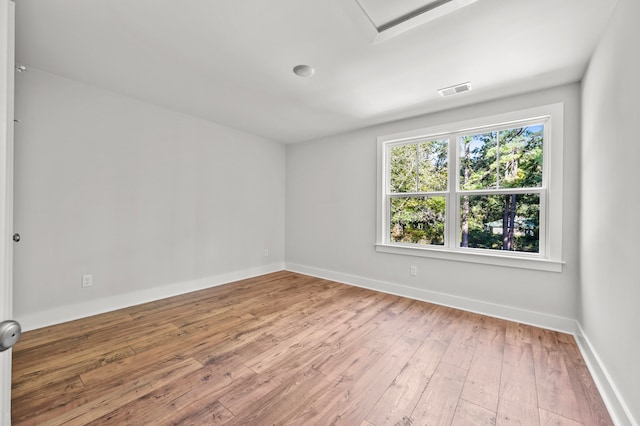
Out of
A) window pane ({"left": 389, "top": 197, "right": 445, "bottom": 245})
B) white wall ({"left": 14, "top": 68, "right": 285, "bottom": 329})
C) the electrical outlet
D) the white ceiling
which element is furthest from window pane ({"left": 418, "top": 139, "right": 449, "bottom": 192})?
the electrical outlet

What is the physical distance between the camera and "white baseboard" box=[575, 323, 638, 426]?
1.46 meters

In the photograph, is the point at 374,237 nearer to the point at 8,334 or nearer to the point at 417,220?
the point at 417,220

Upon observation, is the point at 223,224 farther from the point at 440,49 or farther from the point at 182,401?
the point at 440,49

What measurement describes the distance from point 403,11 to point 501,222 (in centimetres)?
247

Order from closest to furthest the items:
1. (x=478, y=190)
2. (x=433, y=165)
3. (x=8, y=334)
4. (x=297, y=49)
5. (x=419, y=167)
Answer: (x=8, y=334) < (x=297, y=49) < (x=478, y=190) < (x=433, y=165) < (x=419, y=167)

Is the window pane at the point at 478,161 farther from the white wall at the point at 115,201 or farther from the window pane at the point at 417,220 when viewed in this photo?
the white wall at the point at 115,201

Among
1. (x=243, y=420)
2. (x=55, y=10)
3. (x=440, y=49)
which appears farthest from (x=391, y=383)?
(x=55, y=10)

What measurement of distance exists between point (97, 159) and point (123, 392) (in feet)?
7.89

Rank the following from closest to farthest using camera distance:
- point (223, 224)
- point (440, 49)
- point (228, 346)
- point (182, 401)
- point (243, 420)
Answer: point (243, 420), point (182, 401), point (440, 49), point (228, 346), point (223, 224)

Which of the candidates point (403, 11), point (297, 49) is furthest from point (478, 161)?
point (297, 49)

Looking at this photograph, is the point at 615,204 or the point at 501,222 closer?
the point at 615,204

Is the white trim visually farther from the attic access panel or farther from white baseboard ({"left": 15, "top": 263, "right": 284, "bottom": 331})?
the attic access panel

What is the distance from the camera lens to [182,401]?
1.64m

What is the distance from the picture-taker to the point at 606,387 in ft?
5.58
